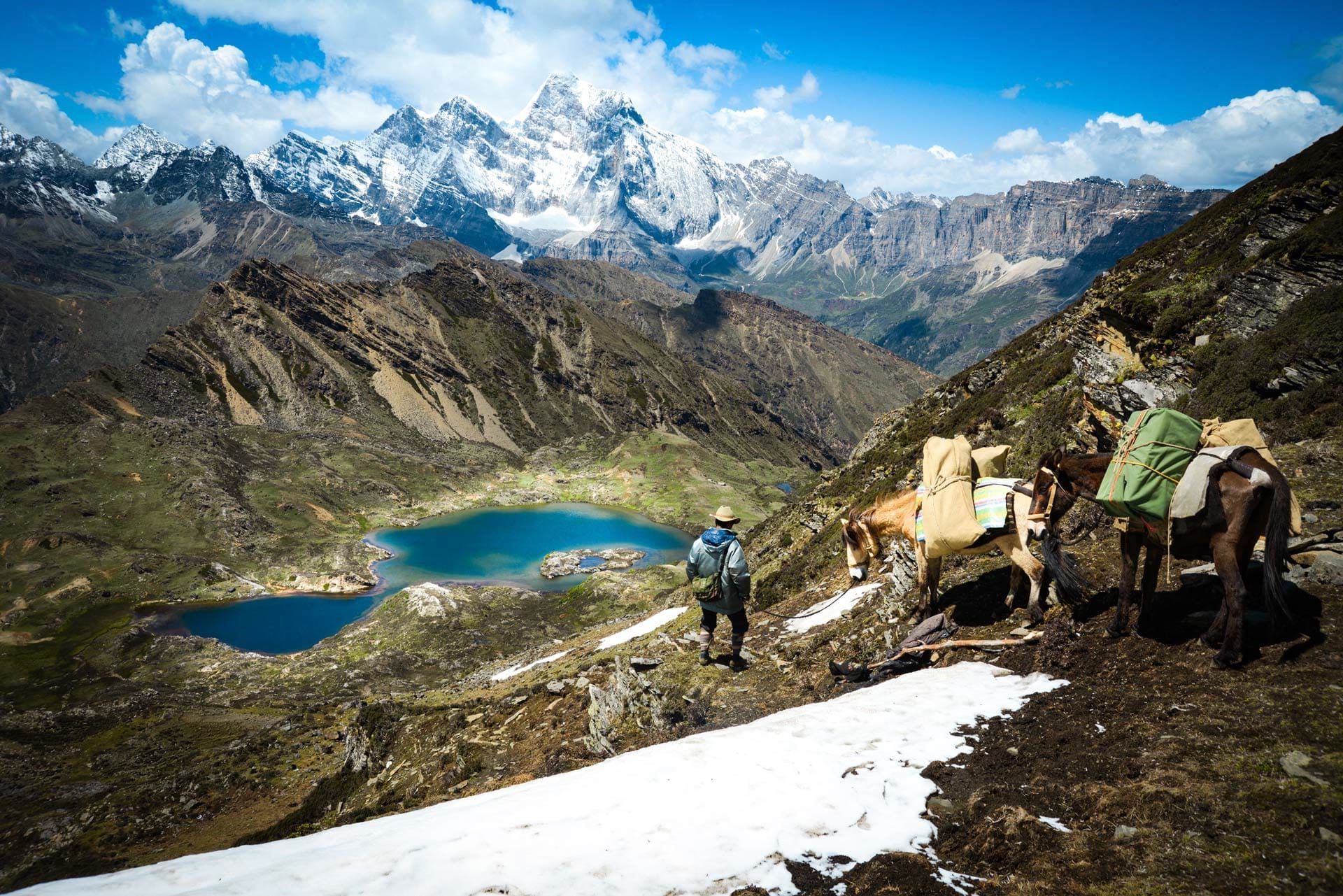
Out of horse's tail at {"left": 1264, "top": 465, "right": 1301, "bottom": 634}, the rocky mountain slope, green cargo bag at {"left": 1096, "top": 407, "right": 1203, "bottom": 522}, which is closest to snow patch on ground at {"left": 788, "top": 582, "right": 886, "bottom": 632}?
the rocky mountain slope

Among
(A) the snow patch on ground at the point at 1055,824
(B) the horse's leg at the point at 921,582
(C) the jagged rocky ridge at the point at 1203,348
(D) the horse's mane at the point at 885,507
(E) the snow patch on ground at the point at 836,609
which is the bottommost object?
(E) the snow patch on ground at the point at 836,609

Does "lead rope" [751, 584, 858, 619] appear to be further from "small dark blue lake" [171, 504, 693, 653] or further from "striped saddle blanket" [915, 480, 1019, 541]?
"small dark blue lake" [171, 504, 693, 653]

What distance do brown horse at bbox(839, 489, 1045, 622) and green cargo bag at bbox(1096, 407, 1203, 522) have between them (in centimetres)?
207

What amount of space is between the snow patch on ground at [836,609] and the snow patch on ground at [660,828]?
21.3ft

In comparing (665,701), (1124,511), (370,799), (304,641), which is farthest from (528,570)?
(1124,511)

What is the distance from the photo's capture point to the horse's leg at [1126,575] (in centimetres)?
972

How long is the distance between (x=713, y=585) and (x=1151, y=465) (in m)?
8.25

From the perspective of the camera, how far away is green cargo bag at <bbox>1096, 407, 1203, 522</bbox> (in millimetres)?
9062

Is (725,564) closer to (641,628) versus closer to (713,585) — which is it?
(713,585)

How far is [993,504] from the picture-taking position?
1175 cm

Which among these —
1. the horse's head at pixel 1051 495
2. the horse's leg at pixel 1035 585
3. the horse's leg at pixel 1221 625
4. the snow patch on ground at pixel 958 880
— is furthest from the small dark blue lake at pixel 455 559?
the horse's leg at pixel 1221 625

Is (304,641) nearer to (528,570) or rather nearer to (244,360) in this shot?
(528,570)

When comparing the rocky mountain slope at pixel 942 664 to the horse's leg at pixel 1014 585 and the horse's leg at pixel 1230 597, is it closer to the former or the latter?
the horse's leg at pixel 1230 597

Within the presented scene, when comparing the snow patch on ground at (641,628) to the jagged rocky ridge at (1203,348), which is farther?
the snow patch on ground at (641,628)
